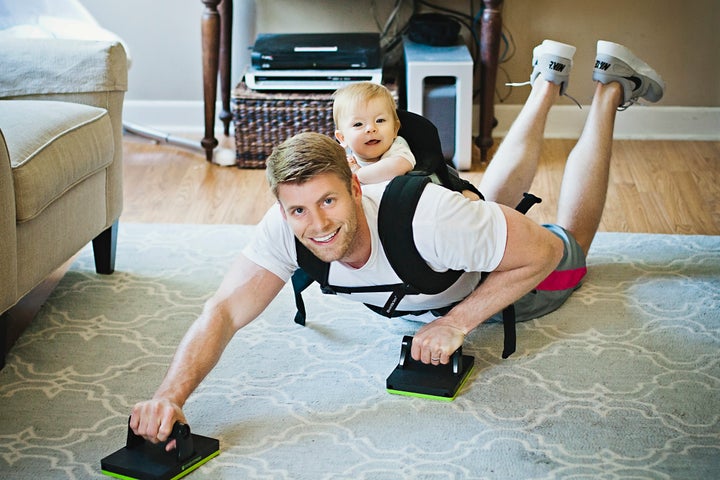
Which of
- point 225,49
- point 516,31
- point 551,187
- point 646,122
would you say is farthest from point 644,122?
point 225,49

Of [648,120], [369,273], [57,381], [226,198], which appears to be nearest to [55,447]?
[57,381]

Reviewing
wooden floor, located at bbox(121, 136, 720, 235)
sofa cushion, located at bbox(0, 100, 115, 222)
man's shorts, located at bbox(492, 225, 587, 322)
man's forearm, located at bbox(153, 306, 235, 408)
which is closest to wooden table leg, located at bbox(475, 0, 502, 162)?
wooden floor, located at bbox(121, 136, 720, 235)

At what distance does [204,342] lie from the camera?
1935mm

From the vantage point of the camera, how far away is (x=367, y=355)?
234cm


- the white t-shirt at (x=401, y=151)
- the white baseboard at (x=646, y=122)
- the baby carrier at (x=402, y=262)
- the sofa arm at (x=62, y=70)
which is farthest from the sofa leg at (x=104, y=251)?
the white baseboard at (x=646, y=122)

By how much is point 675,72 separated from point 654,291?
1.59m

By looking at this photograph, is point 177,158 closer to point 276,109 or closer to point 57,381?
point 276,109

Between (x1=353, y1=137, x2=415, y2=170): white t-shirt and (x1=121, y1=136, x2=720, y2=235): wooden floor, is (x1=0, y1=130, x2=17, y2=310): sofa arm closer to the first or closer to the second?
(x1=353, y1=137, x2=415, y2=170): white t-shirt

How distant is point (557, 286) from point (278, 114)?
146 centimetres

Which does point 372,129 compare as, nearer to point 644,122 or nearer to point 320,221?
point 320,221

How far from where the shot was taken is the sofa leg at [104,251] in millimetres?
2795

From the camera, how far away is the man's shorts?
2477 mm

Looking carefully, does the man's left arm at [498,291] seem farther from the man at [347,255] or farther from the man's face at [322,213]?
the man's face at [322,213]

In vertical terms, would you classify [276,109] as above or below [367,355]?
above
